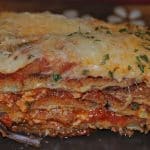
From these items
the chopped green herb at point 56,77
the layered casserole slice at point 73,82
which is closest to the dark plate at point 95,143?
the layered casserole slice at point 73,82

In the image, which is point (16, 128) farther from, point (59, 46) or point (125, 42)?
point (125, 42)

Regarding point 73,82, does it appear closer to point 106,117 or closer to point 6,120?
point 106,117

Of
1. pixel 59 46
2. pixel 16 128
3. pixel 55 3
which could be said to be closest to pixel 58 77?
pixel 59 46

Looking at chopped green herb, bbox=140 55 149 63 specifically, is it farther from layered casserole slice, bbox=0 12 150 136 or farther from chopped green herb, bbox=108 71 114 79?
chopped green herb, bbox=108 71 114 79

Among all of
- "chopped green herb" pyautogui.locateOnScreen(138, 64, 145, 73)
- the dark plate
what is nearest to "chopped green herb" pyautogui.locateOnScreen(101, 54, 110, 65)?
"chopped green herb" pyautogui.locateOnScreen(138, 64, 145, 73)

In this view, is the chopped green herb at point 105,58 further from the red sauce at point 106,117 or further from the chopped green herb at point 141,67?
the red sauce at point 106,117

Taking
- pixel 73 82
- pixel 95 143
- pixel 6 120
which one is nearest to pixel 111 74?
pixel 73 82
